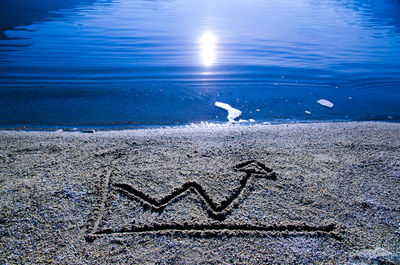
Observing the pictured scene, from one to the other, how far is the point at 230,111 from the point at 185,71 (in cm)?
204

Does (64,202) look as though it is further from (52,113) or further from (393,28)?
(393,28)

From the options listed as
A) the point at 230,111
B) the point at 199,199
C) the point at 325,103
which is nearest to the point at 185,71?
the point at 230,111

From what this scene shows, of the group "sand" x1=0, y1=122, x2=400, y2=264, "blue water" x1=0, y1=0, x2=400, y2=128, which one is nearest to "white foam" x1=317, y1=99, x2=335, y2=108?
"blue water" x1=0, y1=0, x2=400, y2=128

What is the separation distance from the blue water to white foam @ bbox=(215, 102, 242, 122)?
0.10 m

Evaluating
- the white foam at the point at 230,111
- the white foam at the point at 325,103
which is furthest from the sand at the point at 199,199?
the white foam at the point at 325,103

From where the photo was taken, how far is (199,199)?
2.30 meters

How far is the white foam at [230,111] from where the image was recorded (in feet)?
13.9

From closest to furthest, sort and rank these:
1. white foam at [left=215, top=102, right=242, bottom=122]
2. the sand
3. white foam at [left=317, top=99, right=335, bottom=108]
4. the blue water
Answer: the sand, white foam at [left=215, top=102, right=242, bottom=122], the blue water, white foam at [left=317, top=99, right=335, bottom=108]

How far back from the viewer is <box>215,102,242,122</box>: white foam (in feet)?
13.9

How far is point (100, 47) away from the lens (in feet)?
24.1

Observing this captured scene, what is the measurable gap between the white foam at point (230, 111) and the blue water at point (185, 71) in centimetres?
10

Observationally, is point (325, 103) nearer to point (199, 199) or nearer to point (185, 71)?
point (185, 71)

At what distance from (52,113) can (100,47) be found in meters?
3.76

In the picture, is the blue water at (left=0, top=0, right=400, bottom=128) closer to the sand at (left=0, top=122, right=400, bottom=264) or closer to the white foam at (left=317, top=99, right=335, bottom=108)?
the white foam at (left=317, top=99, right=335, bottom=108)
